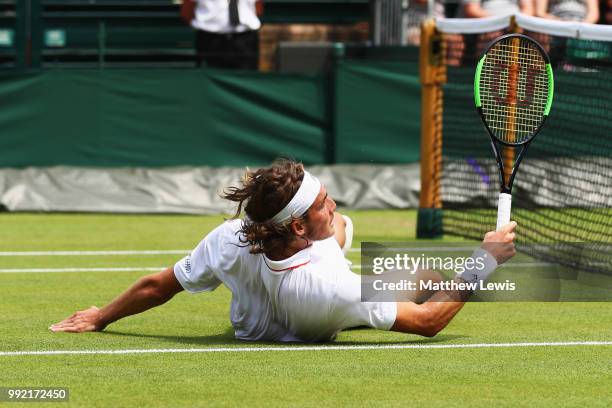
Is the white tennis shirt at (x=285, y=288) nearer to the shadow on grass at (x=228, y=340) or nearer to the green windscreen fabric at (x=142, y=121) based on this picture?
the shadow on grass at (x=228, y=340)

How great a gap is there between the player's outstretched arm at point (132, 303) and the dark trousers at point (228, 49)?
31.5 ft

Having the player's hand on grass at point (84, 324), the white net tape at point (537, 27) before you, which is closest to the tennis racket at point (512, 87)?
the white net tape at point (537, 27)

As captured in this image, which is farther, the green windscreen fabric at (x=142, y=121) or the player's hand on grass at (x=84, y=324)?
the green windscreen fabric at (x=142, y=121)

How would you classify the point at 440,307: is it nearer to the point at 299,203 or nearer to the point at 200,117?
the point at 299,203

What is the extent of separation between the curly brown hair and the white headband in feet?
0.05

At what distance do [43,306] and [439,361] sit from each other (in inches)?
111

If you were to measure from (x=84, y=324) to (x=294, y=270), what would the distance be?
1.25 m

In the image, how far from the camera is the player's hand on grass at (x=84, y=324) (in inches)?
254

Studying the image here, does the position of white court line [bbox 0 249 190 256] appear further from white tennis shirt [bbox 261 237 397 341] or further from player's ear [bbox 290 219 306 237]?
player's ear [bbox 290 219 306 237]

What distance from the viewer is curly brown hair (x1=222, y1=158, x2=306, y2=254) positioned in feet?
18.9

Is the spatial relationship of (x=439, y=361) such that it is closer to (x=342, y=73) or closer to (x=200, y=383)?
(x=200, y=383)

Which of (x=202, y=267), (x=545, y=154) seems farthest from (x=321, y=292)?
(x=545, y=154)

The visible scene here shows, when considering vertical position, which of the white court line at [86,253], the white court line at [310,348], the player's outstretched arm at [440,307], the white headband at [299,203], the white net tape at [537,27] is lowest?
the white court line at [86,253]

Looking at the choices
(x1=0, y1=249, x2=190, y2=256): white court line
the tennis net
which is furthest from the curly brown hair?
(x1=0, y1=249, x2=190, y2=256): white court line
